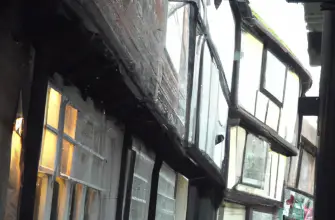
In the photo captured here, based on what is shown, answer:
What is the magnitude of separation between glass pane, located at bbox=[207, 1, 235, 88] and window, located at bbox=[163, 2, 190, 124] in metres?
1.70

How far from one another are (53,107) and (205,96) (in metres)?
4.77

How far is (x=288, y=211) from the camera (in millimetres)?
17094

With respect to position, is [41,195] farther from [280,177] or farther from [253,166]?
[280,177]

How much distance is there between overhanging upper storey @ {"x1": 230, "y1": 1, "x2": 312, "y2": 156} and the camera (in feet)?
42.6

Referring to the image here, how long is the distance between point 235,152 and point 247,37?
2667 mm

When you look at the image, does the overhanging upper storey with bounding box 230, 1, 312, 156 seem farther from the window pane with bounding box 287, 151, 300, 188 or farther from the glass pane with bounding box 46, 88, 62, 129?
the glass pane with bounding box 46, 88, 62, 129

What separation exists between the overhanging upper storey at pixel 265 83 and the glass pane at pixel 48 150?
7979 mm

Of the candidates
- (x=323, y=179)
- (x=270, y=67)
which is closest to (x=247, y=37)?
(x=270, y=67)

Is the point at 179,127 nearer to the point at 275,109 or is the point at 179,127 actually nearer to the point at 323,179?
the point at 323,179

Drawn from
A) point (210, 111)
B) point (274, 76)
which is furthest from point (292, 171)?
point (210, 111)

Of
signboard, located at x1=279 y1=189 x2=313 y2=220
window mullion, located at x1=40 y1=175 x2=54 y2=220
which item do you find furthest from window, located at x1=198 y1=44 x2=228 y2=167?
signboard, located at x1=279 y1=189 x2=313 y2=220

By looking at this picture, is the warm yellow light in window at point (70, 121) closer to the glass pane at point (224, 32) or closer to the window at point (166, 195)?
the window at point (166, 195)

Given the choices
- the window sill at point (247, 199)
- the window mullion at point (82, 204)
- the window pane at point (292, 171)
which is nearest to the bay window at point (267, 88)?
the window pane at point (292, 171)

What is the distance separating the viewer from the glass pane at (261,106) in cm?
1428
